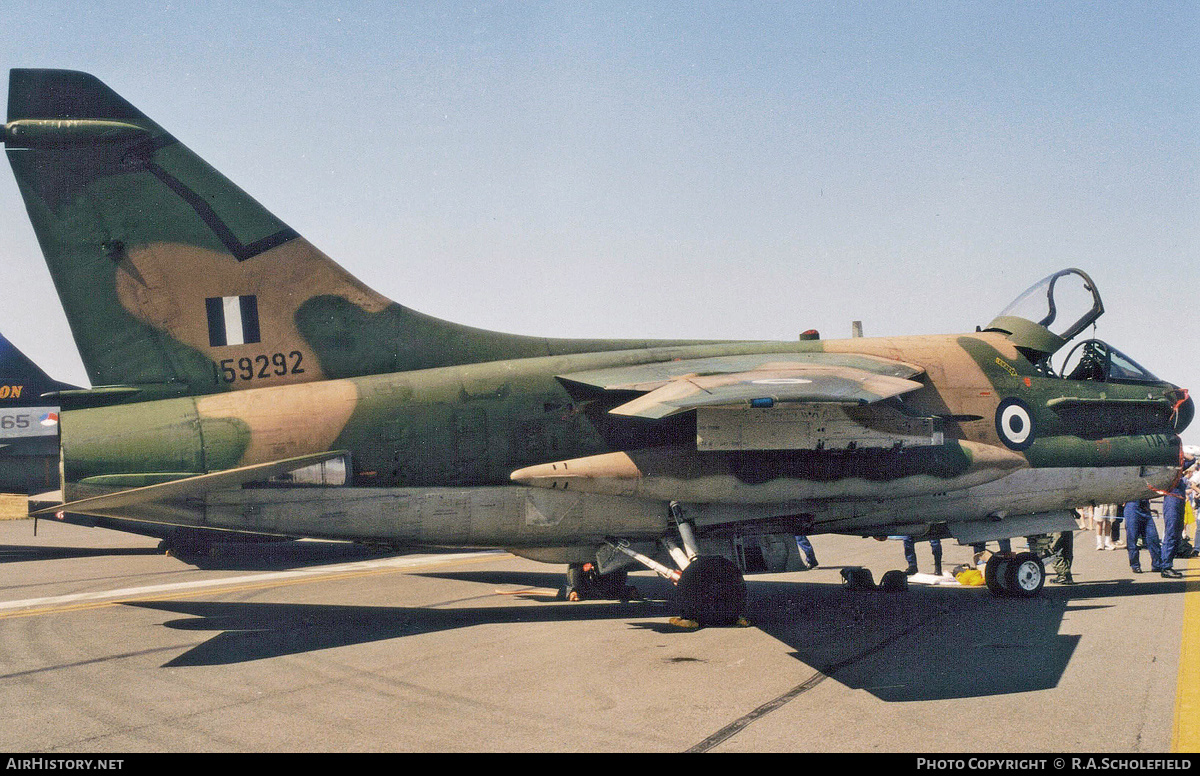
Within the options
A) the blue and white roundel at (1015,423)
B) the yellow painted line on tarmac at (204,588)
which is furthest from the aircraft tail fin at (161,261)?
the blue and white roundel at (1015,423)

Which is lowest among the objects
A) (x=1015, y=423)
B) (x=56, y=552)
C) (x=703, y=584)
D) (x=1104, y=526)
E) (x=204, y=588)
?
(x=1104, y=526)

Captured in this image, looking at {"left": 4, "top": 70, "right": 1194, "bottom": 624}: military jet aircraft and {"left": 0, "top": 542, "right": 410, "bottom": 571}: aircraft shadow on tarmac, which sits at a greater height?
{"left": 4, "top": 70, "right": 1194, "bottom": 624}: military jet aircraft

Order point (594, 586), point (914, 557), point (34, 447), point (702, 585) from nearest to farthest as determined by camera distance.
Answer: point (702, 585)
point (594, 586)
point (914, 557)
point (34, 447)

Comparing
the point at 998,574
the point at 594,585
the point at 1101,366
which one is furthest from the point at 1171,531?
the point at 594,585

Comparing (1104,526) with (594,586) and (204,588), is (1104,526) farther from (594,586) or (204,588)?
(204,588)

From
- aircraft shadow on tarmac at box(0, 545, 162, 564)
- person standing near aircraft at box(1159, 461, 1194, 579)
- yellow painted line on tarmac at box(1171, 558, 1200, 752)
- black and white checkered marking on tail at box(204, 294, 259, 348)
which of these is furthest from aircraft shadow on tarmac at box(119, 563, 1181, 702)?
aircraft shadow on tarmac at box(0, 545, 162, 564)

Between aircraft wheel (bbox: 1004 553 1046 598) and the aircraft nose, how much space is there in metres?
3.16

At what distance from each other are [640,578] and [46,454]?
1494 cm

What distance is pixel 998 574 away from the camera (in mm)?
12461

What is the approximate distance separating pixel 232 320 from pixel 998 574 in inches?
427

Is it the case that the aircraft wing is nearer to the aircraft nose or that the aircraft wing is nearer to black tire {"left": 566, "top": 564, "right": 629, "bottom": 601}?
black tire {"left": 566, "top": 564, "right": 629, "bottom": 601}

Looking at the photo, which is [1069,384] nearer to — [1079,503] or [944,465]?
[1079,503]

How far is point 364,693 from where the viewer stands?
7449 mm

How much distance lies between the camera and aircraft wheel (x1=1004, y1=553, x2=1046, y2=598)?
12.3m
